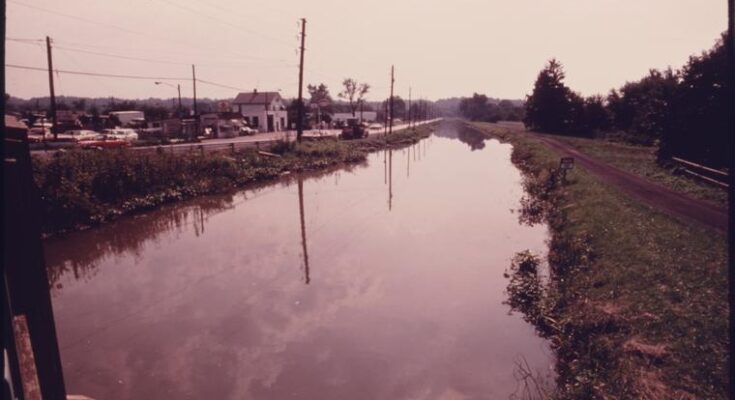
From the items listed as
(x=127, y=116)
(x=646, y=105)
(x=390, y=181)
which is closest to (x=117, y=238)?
(x=390, y=181)

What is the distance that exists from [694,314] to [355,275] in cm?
828

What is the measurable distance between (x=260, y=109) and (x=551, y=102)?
48.6 m

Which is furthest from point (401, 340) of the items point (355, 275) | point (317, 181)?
point (317, 181)

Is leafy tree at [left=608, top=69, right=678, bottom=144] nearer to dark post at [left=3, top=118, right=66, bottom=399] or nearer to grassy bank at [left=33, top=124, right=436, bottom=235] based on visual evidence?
grassy bank at [left=33, top=124, right=436, bottom=235]

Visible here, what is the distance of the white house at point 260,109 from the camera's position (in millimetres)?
75575

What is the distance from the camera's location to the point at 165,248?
15672 millimetres

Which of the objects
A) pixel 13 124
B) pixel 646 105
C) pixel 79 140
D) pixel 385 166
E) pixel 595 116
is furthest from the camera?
pixel 595 116

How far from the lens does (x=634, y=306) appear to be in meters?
8.72

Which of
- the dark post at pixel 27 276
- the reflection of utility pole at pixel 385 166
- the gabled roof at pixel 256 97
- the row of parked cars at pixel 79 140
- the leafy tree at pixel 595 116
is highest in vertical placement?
the gabled roof at pixel 256 97

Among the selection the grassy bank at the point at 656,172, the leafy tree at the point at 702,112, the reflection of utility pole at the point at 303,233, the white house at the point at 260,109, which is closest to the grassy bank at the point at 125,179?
the reflection of utility pole at the point at 303,233

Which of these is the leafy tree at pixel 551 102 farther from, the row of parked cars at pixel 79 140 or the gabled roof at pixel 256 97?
the row of parked cars at pixel 79 140

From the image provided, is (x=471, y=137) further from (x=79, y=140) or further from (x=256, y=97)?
(x=79, y=140)

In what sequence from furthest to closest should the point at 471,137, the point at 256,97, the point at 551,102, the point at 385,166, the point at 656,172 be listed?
1. the point at 471,137
2. the point at 256,97
3. the point at 551,102
4. the point at 385,166
5. the point at 656,172

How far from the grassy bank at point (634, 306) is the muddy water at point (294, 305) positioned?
978 millimetres
